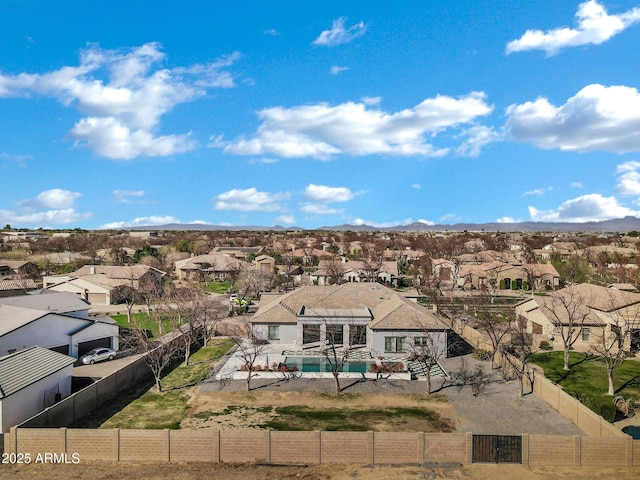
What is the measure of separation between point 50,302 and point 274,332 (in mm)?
20578

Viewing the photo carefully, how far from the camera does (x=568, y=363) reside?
36625 mm

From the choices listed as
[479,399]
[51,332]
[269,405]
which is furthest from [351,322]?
[51,332]

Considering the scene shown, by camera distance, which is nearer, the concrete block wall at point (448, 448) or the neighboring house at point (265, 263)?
the concrete block wall at point (448, 448)

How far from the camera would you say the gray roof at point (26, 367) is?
24.1 m

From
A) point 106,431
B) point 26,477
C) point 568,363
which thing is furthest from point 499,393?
point 26,477

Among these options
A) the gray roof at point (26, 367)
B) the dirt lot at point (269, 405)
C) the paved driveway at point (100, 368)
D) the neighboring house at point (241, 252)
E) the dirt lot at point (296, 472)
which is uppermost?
the neighboring house at point (241, 252)

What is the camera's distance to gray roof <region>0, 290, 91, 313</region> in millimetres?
41375

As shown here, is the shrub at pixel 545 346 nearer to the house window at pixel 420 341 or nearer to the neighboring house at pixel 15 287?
the house window at pixel 420 341

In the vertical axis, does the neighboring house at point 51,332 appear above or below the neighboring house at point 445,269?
below

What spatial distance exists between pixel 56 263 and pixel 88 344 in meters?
67.6

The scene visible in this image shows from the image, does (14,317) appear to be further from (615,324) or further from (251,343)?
(615,324)

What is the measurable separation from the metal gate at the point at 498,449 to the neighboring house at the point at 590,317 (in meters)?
21.1

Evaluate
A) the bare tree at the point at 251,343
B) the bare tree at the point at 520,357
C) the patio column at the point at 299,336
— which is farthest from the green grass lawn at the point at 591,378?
the bare tree at the point at 251,343

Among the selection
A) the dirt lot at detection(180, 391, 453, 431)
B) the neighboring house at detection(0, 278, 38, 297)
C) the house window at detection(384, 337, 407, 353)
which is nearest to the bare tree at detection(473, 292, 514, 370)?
the house window at detection(384, 337, 407, 353)
